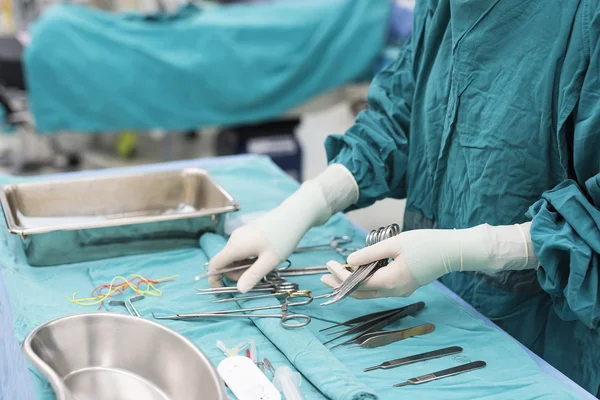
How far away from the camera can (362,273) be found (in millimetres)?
1171

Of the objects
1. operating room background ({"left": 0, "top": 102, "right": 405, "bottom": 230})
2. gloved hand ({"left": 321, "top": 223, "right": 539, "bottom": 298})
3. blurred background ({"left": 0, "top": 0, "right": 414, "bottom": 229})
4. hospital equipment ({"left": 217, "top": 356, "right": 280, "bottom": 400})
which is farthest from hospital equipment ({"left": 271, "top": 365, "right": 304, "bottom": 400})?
operating room background ({"left": 0, "top": 102, "right": 405, "bottom": 230})

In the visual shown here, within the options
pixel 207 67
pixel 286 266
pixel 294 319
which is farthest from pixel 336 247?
pixel 207 67

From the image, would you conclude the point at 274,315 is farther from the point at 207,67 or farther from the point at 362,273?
the point at 207,67

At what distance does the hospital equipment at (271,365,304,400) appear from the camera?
984 millimetres

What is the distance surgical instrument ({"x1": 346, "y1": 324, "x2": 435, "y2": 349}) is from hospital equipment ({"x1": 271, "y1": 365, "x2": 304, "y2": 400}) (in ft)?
0.49

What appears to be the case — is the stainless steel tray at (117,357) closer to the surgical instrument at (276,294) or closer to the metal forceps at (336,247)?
the surgical instrument at (276,294)

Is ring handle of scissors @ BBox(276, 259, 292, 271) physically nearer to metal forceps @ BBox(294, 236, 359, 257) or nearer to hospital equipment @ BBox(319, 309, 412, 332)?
metal forceps @ BBox(294, 236, 359, 257)

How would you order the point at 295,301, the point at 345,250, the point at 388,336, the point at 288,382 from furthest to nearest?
the point at 345,250
the point at 295,301
the point at 388,336
the point at 288,382

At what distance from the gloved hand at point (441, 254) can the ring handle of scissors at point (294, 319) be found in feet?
0.31

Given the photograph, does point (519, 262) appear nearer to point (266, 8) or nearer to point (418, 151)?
point (418, 151)

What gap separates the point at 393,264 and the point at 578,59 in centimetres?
44

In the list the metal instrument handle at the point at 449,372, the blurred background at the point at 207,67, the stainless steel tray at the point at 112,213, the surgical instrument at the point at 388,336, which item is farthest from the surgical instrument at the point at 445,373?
the blurred background at the point at 207,67

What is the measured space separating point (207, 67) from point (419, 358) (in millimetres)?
2618

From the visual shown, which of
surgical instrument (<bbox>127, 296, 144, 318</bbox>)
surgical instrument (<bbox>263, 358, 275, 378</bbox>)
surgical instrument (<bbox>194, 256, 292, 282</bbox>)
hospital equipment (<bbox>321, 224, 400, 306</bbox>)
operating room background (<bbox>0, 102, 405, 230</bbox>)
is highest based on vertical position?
hospital equipment (<bbox>321, 224, 400, 306</bbox>)
